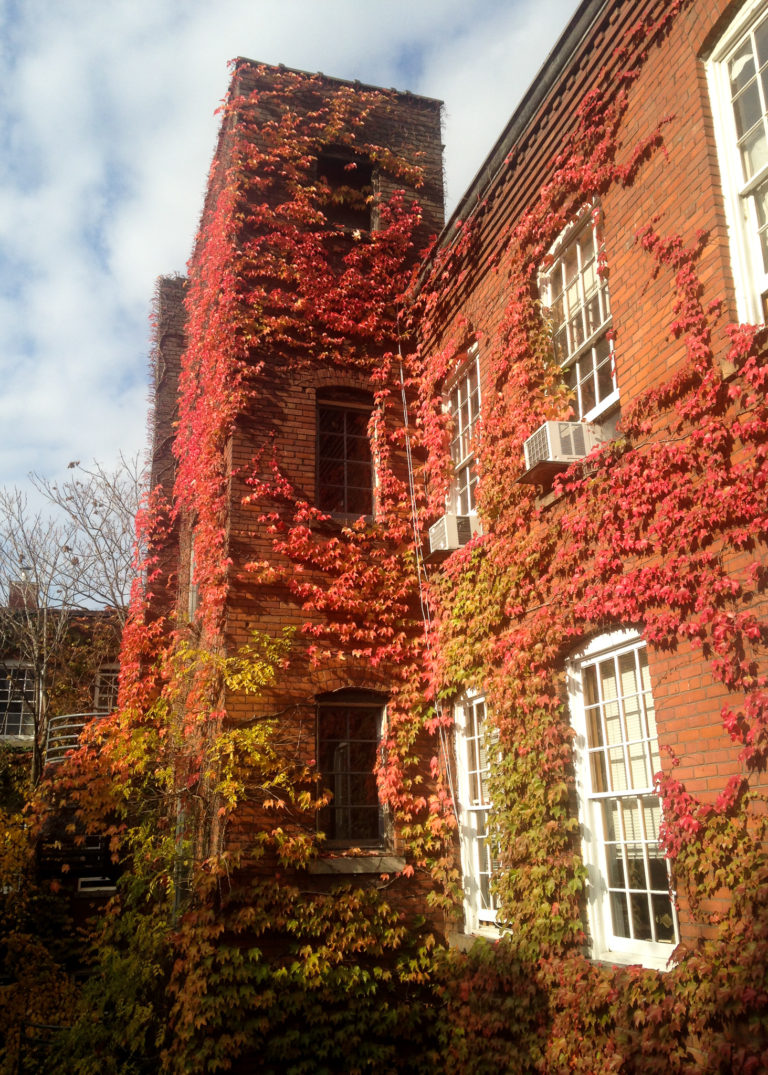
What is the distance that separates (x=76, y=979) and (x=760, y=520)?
13958 millimetres

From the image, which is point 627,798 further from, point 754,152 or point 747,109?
point 747,109

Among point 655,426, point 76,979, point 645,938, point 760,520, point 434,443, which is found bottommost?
point 76,979

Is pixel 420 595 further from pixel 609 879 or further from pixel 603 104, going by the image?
pixel 603 104

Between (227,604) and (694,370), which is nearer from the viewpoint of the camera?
(694,370)

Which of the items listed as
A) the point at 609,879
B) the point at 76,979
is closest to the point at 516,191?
the point at 609,879

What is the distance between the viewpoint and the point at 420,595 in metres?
9.82

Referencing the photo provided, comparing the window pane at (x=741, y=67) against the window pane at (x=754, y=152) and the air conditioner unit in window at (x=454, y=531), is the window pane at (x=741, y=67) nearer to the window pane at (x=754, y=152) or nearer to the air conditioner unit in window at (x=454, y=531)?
the window pane at (x=754, y=152)

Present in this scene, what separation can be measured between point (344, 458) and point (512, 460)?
3.35 metres

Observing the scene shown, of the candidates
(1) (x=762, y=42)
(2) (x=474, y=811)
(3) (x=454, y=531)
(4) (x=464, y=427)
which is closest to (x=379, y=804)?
(2) (x=474, y=811)

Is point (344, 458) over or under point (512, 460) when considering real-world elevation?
over

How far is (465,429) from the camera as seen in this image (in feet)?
32.9

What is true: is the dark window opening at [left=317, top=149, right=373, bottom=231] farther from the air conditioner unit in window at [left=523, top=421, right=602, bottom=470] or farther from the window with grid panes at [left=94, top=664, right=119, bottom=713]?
the window with grid panes at [left=94, top=664, right=119, bottom=713]

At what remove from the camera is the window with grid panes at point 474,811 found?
27.2 feet

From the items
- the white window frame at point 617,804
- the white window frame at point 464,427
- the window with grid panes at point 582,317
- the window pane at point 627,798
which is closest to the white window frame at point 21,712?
the white window frame at point 464,427
